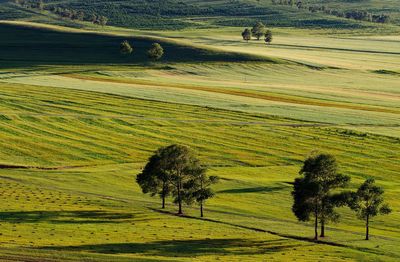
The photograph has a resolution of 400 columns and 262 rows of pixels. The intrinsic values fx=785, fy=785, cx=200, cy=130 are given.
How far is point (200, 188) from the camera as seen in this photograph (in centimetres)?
8619

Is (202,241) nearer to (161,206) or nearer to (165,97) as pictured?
(161,206)

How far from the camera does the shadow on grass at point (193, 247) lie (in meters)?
64.1

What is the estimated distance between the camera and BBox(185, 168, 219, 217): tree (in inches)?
3307

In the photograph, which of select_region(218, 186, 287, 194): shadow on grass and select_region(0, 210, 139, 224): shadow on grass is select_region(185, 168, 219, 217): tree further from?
select_region(0, 210, 139, 224): shadow on grass

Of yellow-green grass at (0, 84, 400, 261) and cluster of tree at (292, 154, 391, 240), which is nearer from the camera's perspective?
yellow-green grass at (0, 84, 400, 261)

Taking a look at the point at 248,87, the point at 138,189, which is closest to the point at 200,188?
the point at 138,189

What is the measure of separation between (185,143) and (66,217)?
1686 inches

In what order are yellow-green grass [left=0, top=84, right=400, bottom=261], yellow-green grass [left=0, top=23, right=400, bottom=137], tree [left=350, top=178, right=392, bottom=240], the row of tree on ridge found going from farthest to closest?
1. yellow-green grass [left=0, top=23, right=400, bottom=137]
2. tree [left=350, top=178, right=392, bottom=240]
3. the row of tree on ridge
4. yellow-green grass [left=0, top=84, right=400, bottom=261]

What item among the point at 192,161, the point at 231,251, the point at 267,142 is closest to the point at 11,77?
the point at 267,142

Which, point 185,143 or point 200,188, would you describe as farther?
point 185,143

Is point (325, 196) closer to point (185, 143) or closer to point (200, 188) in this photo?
point (200, 188)

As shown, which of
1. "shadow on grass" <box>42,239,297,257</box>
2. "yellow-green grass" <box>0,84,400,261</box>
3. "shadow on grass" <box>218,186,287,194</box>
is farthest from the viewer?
"shadow on grass" <box>218,186,287,194</box>

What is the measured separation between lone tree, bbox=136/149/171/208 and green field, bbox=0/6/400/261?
2.15m

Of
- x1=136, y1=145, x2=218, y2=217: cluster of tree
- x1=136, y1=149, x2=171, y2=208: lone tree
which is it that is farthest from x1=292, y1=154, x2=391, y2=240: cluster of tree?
x1=136, y1=149, x2=171, y2=208: lone tree
